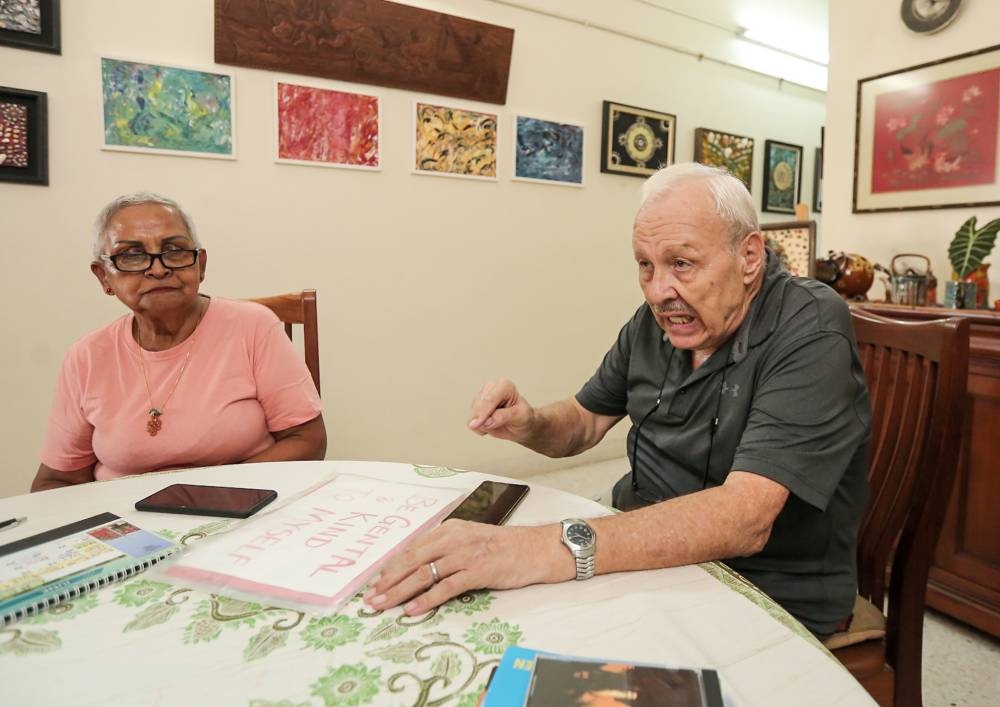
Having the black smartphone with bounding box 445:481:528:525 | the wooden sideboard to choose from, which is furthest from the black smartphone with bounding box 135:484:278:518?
the wooden sideboard

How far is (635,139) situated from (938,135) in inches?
60.7

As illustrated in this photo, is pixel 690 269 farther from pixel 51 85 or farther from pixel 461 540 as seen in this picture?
pixel 51 85

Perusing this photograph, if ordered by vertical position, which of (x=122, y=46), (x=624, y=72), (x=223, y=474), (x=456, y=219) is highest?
(x=624, y=72)

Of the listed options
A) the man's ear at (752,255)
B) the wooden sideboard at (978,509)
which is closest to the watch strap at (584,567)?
the man's ear at (752,255)

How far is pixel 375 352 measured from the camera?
290cm

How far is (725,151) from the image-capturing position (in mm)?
3896

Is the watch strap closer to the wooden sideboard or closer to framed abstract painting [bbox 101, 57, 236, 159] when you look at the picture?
the wooden sideboard

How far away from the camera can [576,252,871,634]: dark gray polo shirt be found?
94cm

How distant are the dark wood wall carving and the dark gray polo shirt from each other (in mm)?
2140

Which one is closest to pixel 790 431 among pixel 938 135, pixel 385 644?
pixel 385 644

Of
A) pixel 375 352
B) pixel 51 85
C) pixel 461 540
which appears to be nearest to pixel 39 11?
pixel 51 85

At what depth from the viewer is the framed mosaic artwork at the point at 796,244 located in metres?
2.45

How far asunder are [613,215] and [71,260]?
103 inches

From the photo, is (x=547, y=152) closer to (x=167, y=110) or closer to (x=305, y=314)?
(x=167, y=110)
